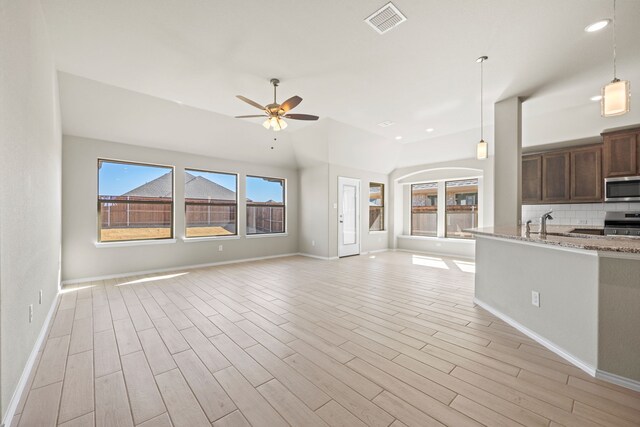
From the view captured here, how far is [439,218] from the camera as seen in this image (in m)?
7.43

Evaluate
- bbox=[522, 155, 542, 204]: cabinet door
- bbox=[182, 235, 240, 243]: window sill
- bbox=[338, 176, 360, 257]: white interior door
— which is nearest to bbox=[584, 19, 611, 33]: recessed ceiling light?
bbox=[522, 155, 542, 204]: cabinet door

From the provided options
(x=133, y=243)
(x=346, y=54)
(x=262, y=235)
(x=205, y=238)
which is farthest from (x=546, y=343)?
(x=133, y=243)

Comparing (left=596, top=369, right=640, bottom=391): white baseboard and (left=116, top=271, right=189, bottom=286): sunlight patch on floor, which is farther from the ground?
(left=596, top=369, right=640, bottom=391): white baseboard

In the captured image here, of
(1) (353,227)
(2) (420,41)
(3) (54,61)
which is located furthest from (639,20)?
(3) (54,61)

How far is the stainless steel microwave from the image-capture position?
4391 millimetres

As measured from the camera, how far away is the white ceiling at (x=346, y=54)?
2355mm

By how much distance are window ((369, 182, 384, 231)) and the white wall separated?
0.98 ft

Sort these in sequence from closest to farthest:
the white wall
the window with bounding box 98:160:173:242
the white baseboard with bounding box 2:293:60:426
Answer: the white baseboard with bounding box 2:293:60:426 → the window with bounding box 98:160:173:242 → the white wall

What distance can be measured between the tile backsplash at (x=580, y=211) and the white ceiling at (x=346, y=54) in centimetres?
152

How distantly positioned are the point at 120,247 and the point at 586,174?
9.04 meters

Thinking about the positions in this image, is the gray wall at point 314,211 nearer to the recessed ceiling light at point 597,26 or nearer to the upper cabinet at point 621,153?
the recessed ceiling light at point 597,26

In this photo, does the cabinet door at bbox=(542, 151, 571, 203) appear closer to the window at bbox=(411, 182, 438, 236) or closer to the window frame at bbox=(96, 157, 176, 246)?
the window at bbox=(411, 182, 438, 236)

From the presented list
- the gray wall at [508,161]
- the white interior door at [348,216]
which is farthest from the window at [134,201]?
the gray wall at [508,161]

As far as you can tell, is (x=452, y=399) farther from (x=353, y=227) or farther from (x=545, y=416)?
(x=353, y=227)
